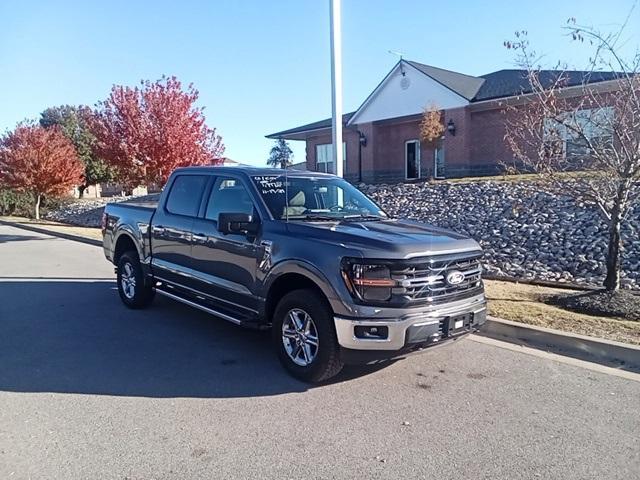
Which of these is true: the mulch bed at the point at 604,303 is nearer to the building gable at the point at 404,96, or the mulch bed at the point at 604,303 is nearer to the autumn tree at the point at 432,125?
the autumn tree at the point at 432,125

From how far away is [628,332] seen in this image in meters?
5.48

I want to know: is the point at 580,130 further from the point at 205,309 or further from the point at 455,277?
the point at 205,309

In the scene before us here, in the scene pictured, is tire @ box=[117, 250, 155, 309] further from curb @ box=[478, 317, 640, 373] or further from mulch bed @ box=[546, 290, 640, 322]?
mulch bed @ box=[546, 290, 640, 322]

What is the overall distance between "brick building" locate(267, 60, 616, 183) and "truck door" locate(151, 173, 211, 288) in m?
18.4

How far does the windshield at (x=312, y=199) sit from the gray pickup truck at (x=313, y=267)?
0.6 inches

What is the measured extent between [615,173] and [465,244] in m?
3.63

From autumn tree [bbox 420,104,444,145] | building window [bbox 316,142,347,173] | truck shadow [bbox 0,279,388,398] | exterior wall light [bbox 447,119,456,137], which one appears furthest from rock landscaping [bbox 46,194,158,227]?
truck shadow [bbox 0,279,388,398]

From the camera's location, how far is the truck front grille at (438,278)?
13.4 ft

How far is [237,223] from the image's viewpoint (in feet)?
15.9

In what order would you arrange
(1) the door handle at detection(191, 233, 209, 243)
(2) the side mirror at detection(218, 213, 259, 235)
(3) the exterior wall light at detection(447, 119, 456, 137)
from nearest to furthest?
(2) the side mirror at detection(218, 213, 259, 235)
(1) the door handle at detection(191, 233, 209, 243)
(3) the exterior wall light at detection(447, 119, 456, 137)

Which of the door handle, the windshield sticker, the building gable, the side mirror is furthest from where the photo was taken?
the building gable

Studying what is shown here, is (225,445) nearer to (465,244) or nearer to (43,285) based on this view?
(465,244)

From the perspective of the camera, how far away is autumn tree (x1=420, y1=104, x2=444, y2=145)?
928 inches

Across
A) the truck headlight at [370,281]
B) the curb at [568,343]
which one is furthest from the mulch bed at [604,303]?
the truck headlight at [370,281]
